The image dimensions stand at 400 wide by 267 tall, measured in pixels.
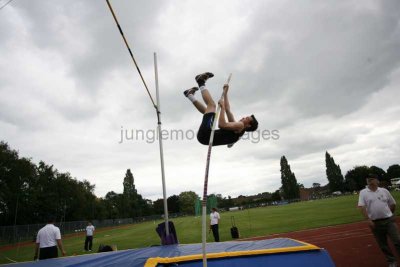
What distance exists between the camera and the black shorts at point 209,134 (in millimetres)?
4145

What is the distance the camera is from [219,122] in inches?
165

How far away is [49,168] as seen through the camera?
48.2 meters

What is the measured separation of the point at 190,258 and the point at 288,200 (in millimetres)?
74691

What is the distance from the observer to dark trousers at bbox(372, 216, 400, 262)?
16.3 feet

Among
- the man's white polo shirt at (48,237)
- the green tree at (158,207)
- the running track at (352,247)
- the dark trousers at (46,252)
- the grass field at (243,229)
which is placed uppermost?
the green tree at (158,207)

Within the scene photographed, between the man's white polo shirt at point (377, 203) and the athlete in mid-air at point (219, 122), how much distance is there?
244cm

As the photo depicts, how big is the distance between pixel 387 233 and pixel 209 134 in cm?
352

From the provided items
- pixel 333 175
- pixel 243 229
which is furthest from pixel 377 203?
pixel 333 175

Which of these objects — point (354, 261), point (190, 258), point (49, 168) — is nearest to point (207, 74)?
point (190, 258)

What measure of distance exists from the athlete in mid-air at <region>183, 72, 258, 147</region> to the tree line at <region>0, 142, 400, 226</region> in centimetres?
1256

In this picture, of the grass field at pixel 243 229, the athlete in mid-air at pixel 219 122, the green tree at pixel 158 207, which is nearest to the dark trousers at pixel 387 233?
the athlete in mid-air at pixel 219 122

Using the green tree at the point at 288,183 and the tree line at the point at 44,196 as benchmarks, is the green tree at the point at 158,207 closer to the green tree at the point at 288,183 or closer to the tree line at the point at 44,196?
the tree line at the point at 44,196

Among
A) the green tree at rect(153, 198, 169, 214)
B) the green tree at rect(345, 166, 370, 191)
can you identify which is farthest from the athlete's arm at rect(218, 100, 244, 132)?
the green tree at rect(153, 198, 169, 214)

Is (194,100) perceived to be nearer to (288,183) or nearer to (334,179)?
(288,183)
